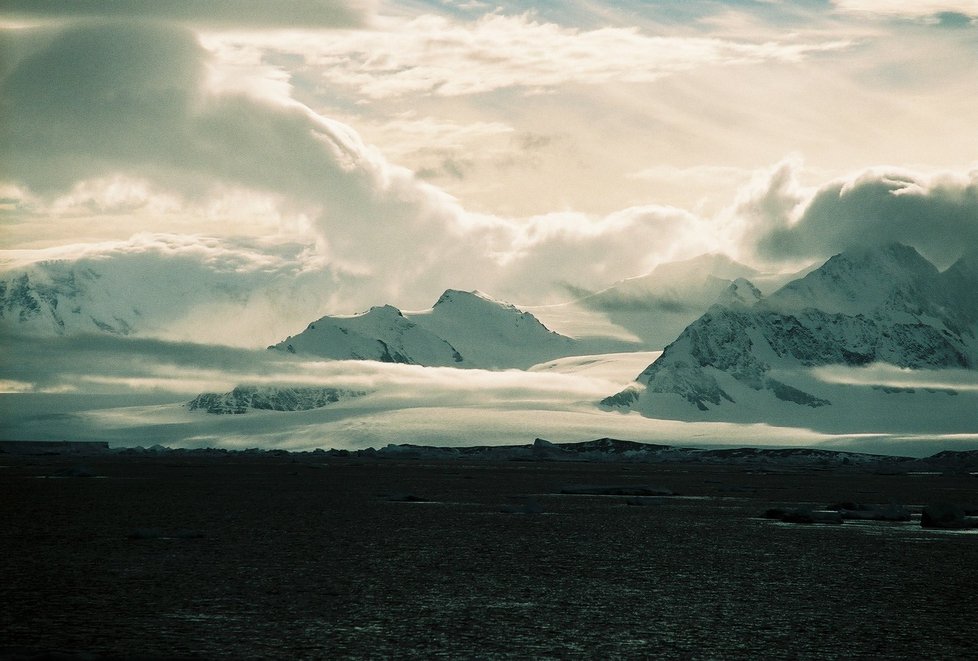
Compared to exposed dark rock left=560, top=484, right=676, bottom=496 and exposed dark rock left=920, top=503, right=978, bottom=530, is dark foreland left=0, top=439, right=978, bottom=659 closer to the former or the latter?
exposed dark rock left=920, top=503, right=978, bottom=530

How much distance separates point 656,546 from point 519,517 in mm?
27199

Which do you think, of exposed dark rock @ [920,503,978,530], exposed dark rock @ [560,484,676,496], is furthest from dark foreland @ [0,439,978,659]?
exposed dark rock @ [560,484,676,496]

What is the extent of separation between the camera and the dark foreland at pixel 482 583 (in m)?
51.5

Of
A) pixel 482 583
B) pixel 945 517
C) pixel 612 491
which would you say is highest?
pixel 612 491

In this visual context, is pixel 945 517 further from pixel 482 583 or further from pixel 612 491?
pixel 612 491

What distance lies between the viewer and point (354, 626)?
54688 millimetres

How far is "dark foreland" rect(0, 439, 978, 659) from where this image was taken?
169ft

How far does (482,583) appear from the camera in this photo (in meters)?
69.2

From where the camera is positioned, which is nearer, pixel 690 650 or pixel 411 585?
pixel 690 650

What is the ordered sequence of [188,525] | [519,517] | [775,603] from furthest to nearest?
[519,517] < [188,525] < [775,603]

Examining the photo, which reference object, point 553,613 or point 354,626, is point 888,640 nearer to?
point 553,613

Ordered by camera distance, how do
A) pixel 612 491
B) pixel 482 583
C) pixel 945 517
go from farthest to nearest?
1. pixel 612 491
2. pixel 945 517
3. pixel 482 583

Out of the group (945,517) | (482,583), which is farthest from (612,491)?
(482,583)

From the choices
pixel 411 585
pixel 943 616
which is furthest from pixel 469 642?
pixel 943 616
